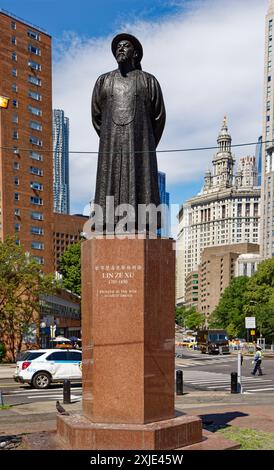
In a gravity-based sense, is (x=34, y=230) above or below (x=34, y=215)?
below

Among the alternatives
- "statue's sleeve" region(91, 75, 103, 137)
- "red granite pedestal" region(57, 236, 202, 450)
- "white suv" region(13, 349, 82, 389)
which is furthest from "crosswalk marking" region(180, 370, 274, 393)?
"statue's sleeve" region(91, 75, 103, 137)

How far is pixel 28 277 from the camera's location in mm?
35094

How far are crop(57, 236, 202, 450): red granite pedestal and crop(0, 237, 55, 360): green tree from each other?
26.1 metres

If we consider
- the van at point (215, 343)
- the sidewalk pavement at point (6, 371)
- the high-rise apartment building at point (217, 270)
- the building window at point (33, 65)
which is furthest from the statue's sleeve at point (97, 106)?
the high-rise apartment building at point (217, 270)

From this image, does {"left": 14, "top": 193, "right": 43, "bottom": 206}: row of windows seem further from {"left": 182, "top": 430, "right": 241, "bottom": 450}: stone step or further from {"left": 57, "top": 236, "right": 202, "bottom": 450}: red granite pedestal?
{"left": 182, "top": 430, "right": 241, "bottom": 450}: stone step

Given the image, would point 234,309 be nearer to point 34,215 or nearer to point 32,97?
point 34,215

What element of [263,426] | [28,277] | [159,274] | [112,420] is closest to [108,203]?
[159,274]

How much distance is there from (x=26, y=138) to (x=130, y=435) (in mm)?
45070

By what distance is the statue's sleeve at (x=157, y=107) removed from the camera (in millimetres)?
10391

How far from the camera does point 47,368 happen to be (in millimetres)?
21750

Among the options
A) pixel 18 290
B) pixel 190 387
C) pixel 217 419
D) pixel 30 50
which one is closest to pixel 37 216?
pixel 18 290

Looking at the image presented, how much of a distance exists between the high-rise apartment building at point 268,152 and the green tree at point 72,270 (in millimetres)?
68178
